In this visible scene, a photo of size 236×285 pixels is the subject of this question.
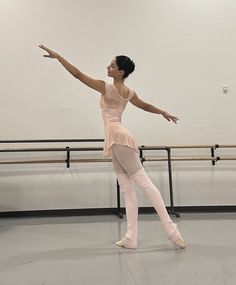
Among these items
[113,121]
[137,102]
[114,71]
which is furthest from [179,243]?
[114,71]

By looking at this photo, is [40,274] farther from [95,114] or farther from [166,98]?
[166,98]

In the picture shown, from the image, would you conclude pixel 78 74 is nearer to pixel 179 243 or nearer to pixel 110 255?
pixel 110 255

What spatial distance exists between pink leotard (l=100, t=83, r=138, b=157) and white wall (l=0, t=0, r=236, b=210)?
5.02 feet

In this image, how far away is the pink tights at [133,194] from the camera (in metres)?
2.20

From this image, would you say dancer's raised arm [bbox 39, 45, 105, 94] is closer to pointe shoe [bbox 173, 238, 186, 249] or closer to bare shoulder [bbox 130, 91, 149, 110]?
bare shoulder [bbox 130, 91, 149, 110]

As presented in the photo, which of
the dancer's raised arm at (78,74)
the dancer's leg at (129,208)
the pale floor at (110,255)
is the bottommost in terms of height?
the pale floor at (110,255)

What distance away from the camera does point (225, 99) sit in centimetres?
396

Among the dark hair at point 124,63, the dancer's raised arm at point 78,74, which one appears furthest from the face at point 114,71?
the dancer's raised arm at point 78,74

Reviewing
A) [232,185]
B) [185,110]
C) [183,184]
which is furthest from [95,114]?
[232,185]

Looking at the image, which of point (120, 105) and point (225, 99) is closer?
point (120, 105)

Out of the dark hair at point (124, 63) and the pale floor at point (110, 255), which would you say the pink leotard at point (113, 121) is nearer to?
the dark hair at point (124, 63)

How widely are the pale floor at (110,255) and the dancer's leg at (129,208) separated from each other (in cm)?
6

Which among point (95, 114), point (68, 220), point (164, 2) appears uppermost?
point (164, 2)

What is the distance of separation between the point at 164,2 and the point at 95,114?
1.59 metres
